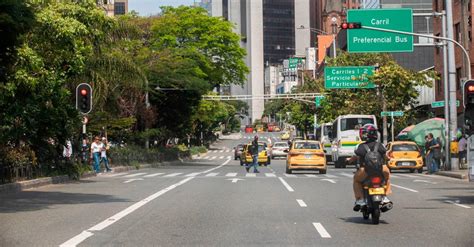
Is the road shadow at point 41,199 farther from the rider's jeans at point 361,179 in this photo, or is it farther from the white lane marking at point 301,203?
the rider's jeans at point 361,179

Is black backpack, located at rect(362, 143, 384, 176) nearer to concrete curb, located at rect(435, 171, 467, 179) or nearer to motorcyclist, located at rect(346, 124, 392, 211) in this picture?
motorcyclist, located at rect(346, 124, 392, 211)

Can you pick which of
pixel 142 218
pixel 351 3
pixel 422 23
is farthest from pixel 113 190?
pixel 351 3

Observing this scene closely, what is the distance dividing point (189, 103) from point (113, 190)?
36.0 meters

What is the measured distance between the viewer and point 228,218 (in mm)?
14438

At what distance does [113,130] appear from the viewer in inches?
1870

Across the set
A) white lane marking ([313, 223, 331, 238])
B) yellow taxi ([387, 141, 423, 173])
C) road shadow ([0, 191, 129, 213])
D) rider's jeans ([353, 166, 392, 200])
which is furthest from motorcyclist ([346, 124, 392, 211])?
yellow taxi ([387, 141, 423, 173])

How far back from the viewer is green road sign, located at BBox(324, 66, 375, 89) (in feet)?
175

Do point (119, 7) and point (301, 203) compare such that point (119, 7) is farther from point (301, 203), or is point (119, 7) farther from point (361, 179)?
point (361, 179)

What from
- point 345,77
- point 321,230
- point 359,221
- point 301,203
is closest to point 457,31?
point 345,77

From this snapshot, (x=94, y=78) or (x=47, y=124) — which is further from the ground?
(x=94, y=78)

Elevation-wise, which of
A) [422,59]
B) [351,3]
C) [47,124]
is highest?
[351,3]

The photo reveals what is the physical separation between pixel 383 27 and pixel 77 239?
2472 centimetres

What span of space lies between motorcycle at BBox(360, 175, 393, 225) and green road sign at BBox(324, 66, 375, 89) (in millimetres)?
40424

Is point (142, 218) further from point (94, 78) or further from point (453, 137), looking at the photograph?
point (453, 137)
